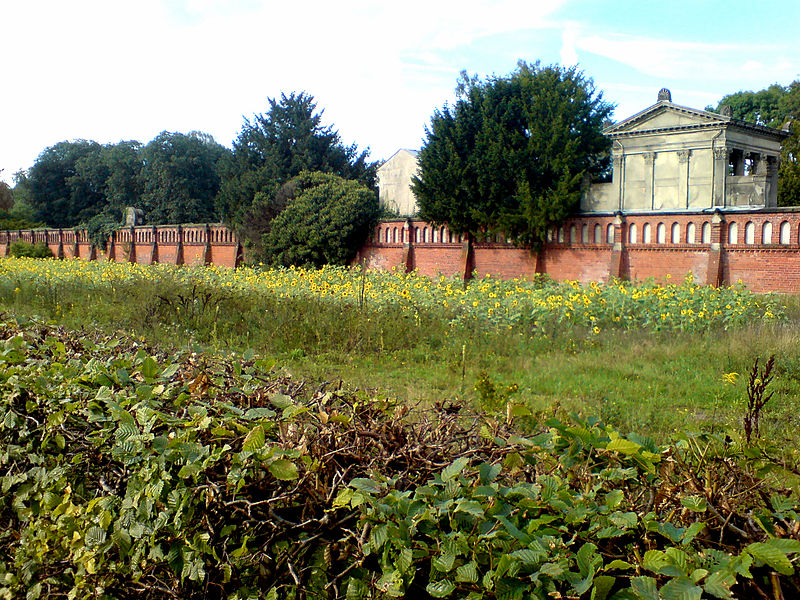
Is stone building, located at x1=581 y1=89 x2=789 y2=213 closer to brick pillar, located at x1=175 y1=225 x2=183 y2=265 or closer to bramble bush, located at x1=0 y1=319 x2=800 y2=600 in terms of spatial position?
brick pillar, located at x1=175 y1=225 x2=183 y2=265

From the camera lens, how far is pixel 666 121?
30.7 metres

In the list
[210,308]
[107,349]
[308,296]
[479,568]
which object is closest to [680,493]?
[479,568]

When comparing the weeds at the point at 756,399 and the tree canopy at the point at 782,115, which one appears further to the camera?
the tree canopy at the point at 782,115

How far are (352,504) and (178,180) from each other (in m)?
50.3

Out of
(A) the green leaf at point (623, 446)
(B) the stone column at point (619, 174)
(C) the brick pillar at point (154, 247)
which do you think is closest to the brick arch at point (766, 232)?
(B) the stone column at point (619, 174)

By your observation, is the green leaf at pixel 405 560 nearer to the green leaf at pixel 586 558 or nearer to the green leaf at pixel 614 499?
the green leaf at pixel 586 558

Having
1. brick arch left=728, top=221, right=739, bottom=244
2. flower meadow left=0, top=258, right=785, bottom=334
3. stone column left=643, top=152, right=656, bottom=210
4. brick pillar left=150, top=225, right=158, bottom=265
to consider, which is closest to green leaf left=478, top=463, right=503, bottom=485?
flower meadow left=0, top=258, right=785, bottom=334

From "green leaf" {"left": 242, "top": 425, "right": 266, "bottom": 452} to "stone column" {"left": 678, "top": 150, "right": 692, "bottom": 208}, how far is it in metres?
31.4

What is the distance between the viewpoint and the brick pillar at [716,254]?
19484mm

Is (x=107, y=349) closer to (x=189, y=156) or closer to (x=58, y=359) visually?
(x=58, y=359)

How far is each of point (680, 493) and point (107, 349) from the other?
2.80 m

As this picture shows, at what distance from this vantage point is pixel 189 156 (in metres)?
49.7

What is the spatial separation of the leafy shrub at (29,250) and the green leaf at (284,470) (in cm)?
4426

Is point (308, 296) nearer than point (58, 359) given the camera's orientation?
No
